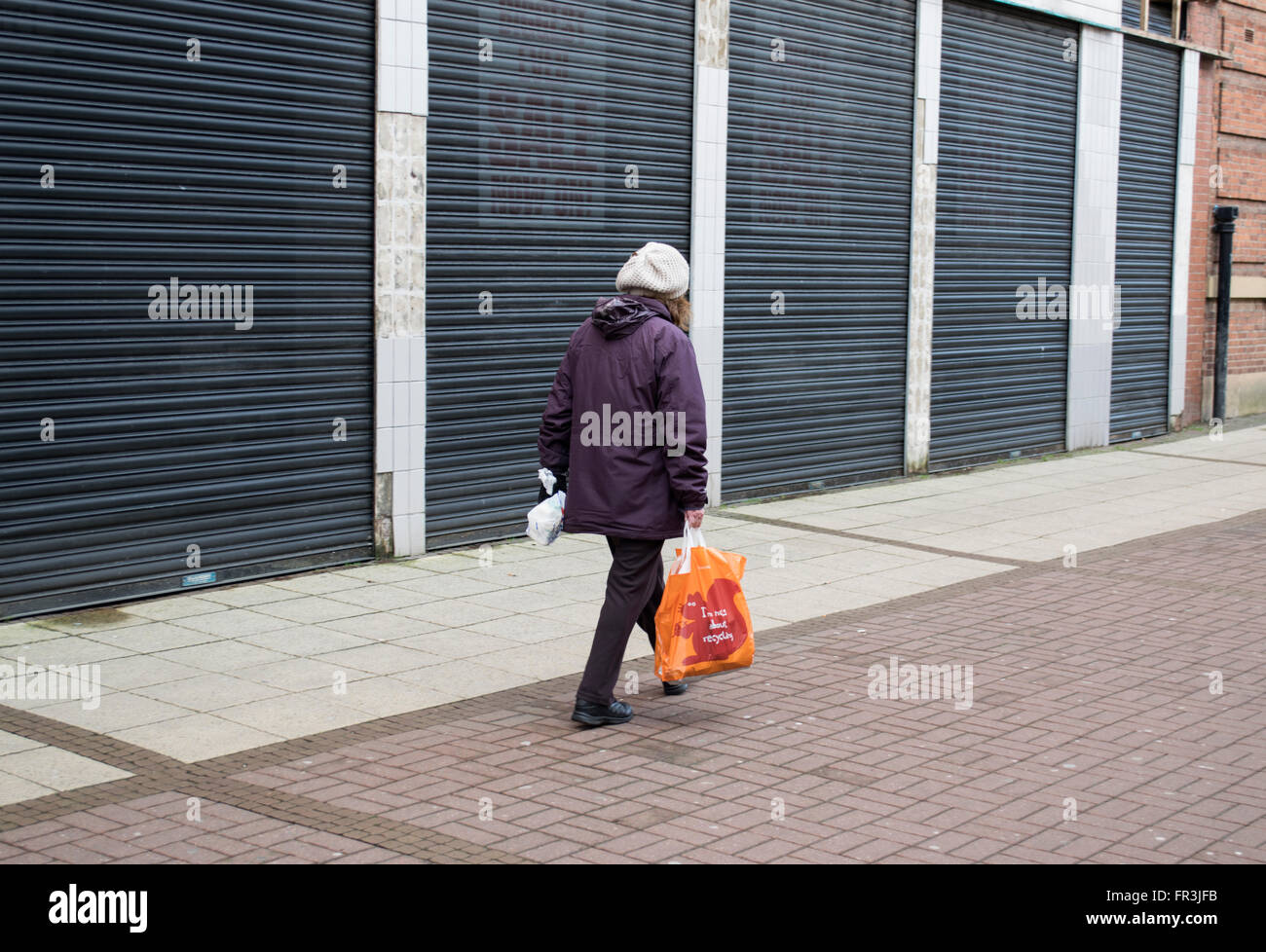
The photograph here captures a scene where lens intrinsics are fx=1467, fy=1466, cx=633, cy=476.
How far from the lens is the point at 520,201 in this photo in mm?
10578

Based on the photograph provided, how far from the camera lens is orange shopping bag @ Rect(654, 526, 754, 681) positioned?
6.28 meters

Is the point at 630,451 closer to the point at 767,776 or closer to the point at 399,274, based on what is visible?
the point at 767,776

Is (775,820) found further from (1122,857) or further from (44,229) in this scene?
(44,229)

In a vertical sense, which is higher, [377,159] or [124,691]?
[377,159]

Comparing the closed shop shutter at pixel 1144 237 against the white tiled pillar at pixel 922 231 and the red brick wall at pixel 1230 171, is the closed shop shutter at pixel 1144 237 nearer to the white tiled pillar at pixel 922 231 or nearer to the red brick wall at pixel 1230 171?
the red brick wall at pixel 1230 171

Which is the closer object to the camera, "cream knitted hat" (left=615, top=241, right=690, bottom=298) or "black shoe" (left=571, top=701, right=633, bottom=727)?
"black shoe" (left=571, top=701, right=633, bottom=727)

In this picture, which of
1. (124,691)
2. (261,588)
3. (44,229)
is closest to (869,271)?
(261,588)

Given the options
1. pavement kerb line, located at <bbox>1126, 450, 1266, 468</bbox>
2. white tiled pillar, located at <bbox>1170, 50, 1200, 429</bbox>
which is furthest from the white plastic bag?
white tiled pillar, located at <bbox>1170, 50, 1200, 429</bbox>

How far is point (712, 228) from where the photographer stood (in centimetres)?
1213

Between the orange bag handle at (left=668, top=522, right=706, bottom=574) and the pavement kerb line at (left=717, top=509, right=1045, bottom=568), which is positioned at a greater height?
the orange bag handle at (left=668, top=522, right=706, bottom=574)

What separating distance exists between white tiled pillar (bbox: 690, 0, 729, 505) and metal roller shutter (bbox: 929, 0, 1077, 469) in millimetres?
3347

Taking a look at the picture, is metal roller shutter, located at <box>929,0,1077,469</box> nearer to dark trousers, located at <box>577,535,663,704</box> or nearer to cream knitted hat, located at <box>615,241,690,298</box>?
cream knitted hat, located at <box>615,241,690,298</box>

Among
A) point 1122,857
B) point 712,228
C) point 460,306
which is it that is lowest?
point 1122,857

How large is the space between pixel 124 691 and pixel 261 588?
7.10 ft
